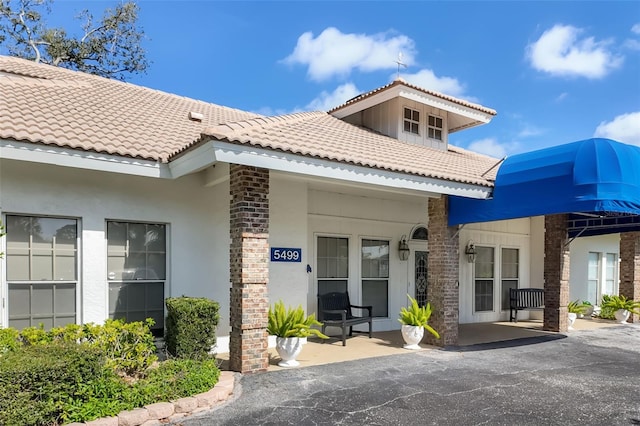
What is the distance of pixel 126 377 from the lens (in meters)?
6.18

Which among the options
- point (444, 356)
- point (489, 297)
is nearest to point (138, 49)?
point (489, 297)

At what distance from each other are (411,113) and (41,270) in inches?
376

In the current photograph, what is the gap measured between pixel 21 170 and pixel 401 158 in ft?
22.4

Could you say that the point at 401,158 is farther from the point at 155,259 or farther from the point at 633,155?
the point at 155,259

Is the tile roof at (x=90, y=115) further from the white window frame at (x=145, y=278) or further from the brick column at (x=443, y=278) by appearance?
the brick column at (x=443, y=278)

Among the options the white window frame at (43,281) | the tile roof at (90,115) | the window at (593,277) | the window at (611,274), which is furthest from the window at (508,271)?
the white window frame at (43,281)

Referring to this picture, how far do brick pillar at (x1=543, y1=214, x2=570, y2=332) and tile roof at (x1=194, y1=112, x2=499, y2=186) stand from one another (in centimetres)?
279

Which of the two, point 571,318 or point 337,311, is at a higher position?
Result: point 337,311

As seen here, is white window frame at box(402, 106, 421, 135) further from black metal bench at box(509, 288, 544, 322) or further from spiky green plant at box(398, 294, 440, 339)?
black metal bench at box(509, 288, 544, 322)

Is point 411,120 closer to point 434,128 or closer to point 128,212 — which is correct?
point 434,128

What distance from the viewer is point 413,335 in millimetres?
9359

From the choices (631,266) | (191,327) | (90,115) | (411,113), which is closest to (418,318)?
(191,327)

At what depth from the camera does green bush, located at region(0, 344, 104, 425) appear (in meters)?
4.48

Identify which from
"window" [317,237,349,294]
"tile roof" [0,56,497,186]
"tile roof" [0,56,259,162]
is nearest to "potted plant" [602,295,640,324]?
"tile roof" [0,56,497,186]
